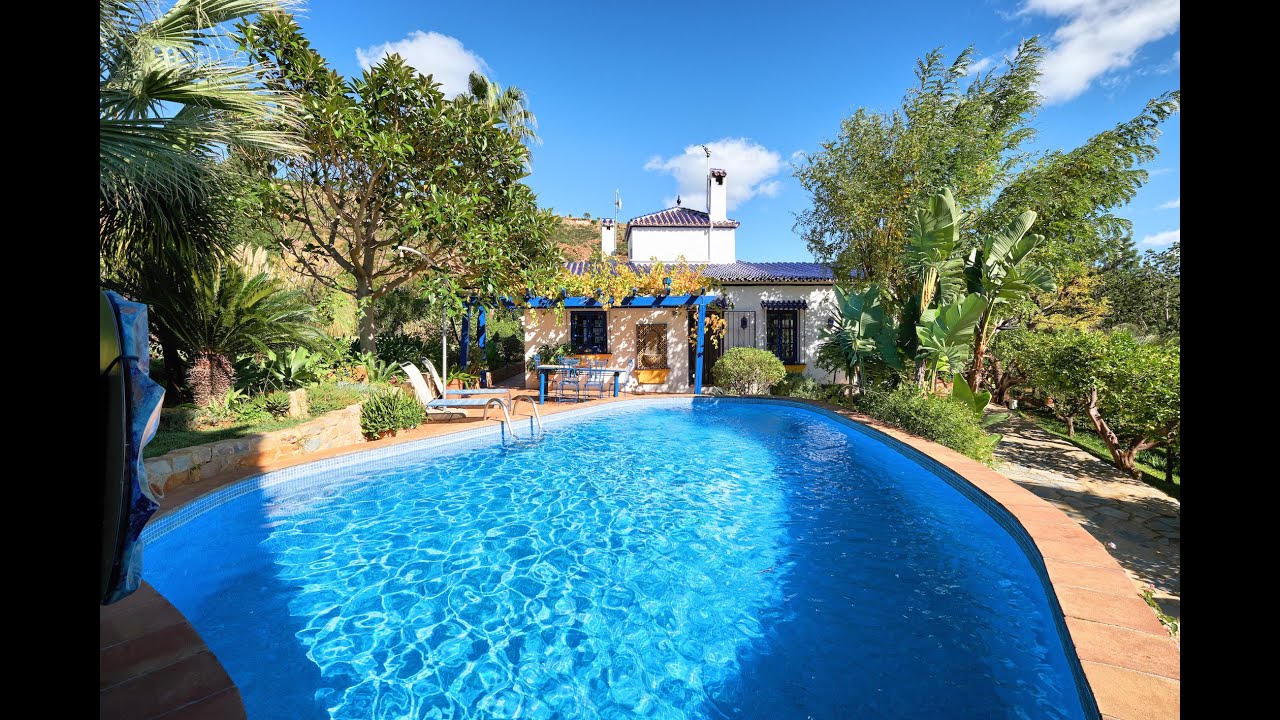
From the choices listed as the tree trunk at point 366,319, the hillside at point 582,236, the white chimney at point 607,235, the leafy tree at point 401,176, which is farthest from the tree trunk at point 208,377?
the hillside at point 582,236

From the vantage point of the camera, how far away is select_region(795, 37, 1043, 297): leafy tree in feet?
35.6

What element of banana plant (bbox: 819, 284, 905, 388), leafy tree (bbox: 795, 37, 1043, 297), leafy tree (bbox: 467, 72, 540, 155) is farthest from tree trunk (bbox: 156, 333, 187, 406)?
leafy tree (bbox: 467, 72, 540, 155)

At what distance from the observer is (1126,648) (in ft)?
8.16

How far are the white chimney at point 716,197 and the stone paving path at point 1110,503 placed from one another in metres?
17.8

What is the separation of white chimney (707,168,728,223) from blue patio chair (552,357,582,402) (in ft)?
42.7

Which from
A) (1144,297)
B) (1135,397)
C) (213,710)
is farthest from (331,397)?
(1144,297)

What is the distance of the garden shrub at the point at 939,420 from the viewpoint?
7.34 m

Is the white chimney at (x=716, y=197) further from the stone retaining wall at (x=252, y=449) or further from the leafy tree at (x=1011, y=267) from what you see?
the stone retaining wall at (x=252, y=449)

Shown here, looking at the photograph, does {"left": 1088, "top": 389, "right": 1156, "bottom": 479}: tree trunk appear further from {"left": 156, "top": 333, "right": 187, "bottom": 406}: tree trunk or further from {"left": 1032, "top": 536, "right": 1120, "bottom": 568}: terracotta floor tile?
{"left": 156, "top": 333, "right": 187, "bottom": 406}: tree trunk

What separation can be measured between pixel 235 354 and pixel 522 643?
7131mm

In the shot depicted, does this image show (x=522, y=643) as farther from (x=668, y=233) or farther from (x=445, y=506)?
(x=668, y=233)

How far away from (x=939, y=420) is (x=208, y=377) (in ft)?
36.6

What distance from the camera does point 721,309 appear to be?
16609mm
